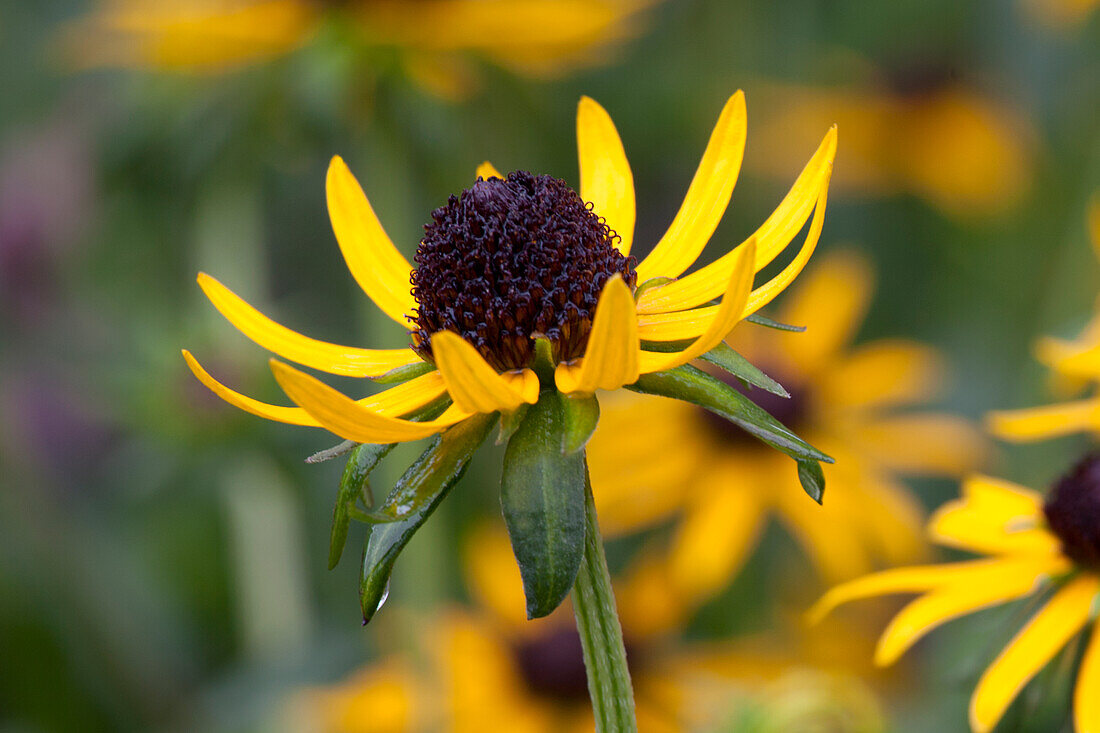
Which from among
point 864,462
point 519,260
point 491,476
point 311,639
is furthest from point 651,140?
point 519,260

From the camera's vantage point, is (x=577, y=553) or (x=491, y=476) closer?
(x=577, y=553)

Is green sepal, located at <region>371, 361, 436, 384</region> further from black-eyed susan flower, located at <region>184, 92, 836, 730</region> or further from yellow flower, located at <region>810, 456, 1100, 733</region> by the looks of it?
yellow flower, located at <region>810, 456, 1100, 733</region>

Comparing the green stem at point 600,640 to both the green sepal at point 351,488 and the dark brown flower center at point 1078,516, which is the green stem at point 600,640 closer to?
the green sepal at point 351,488

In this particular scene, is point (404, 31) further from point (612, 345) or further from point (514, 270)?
point (612, 345)

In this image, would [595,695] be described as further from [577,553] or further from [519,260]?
[519,260]

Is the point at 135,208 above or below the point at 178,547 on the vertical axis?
above

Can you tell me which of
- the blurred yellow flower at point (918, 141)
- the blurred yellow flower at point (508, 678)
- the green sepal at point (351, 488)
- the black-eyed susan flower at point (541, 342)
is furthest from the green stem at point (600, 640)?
the blurred yellow flower at point (918, 141)

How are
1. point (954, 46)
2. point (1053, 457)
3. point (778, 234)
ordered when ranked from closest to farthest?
1. point (778, 234)
2. point (1053, 457)
3. point (954, 46)

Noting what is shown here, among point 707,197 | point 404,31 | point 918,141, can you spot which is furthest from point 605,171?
point 918,141
